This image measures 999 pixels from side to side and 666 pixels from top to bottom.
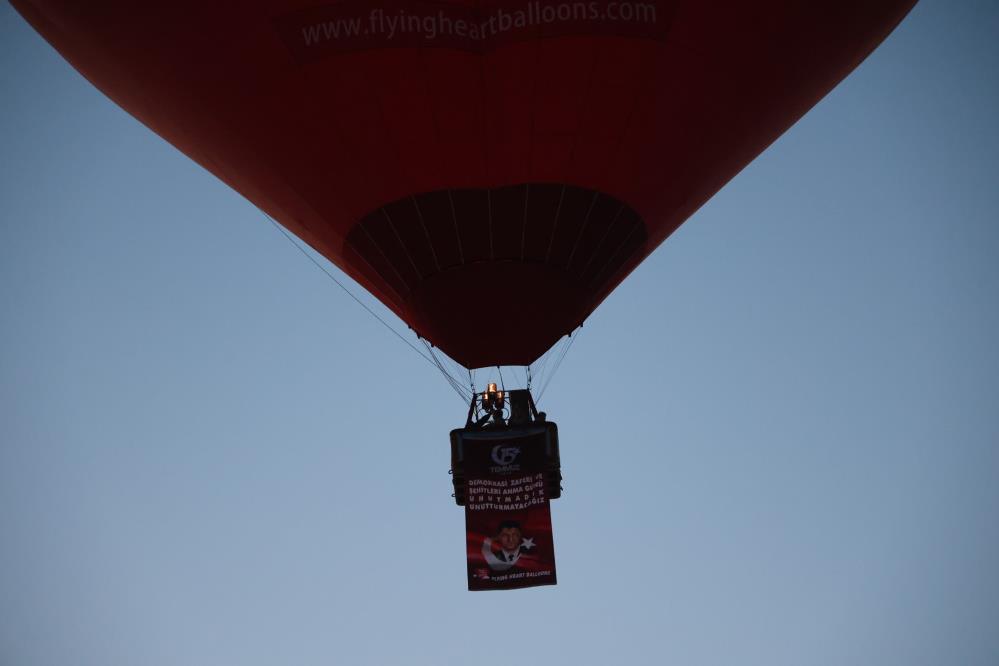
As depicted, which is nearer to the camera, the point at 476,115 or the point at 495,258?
the point at 476,115

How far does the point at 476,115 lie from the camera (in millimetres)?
6320

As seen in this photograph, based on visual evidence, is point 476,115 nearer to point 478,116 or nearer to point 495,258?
Result: point 478,116

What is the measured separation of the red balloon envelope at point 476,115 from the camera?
6023mm

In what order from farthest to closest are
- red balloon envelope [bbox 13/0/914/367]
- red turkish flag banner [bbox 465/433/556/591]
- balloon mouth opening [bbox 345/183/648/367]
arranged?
balloon mouth opening [bbox 345/183/648/367] → red turkish flag banner [bbox 465/433/556/591] → red balloon envelope [bbox 13/0/914/367]

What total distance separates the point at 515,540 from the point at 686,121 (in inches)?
126

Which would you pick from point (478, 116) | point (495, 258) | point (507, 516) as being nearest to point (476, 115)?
point (478, 116)

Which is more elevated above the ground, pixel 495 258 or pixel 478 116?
pixel 478 116

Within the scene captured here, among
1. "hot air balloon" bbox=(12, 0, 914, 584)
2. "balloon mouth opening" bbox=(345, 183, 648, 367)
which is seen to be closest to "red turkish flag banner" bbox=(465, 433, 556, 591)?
"hot air balloon" bbox=(12, 0, 914, 584)

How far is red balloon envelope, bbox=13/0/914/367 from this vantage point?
237 inches

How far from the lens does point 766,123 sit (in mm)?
7285

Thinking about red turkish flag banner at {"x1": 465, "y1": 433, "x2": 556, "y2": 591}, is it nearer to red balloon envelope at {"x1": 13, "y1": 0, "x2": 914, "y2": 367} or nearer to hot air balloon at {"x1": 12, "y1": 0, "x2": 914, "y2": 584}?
hot air balloon at {"x1": 12, "y1": 0, "x2": 914, "y2": 584}

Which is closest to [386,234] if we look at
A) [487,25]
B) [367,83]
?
[367,83]

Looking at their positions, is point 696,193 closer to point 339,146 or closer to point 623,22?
point 623,22

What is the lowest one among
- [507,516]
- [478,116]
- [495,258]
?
[507,516]
